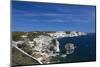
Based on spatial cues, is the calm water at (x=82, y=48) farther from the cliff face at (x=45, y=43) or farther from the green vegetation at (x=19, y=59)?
the green vegetation at (x=19, y=59)

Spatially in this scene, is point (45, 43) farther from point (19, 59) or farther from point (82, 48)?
point (82, 48)

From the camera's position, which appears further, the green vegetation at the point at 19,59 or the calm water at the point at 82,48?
the calm water at the point at 82,48

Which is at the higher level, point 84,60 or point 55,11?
point 55,11

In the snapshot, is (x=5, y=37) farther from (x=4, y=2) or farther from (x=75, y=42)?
(x=75, y=42)

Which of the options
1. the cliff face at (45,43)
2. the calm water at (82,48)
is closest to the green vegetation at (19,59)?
the cliff face at (45,43)

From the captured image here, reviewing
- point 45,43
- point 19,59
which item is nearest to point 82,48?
point 45,43

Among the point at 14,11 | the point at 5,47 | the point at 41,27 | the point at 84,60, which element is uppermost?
the point at 14,11

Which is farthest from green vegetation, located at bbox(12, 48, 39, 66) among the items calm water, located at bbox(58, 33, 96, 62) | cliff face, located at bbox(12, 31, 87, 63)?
calm water, located at bbox(58, 33, 96, 62)

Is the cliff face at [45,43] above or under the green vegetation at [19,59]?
above

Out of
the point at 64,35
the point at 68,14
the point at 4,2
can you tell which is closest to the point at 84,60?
the point at 64,35
